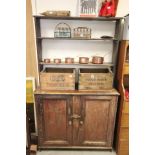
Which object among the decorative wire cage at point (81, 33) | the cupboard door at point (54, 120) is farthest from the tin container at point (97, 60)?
the cupboard door at point (54, 120)

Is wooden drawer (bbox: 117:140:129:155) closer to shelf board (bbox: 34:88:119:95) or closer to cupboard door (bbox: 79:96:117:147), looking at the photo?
cupboard door (bbox: 79:96:117:147)

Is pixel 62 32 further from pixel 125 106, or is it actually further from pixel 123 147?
pixel 123 147

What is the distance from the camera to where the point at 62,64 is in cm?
232

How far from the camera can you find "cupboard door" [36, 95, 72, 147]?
2203mm

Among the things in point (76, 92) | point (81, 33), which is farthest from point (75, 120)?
point (81, 33)

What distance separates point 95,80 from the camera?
7.32 ft

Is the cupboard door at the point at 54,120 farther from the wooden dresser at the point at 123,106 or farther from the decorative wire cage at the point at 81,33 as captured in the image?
the decorative wire cage at the point at 81,33

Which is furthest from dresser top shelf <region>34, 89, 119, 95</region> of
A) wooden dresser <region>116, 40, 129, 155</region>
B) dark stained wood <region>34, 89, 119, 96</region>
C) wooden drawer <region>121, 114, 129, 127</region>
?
wooden drawer <region>121, 114, 129, 127</region>

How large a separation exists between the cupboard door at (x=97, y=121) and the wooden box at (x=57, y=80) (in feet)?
0.89

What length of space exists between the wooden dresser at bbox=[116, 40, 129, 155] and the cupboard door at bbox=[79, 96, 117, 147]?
0.09 metres

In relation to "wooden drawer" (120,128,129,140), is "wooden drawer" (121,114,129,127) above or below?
above
